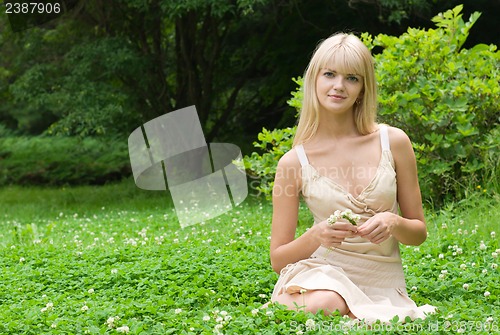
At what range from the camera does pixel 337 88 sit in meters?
3.75

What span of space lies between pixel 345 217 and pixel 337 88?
0.70m

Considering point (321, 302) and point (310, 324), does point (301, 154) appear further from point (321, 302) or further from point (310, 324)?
point (310, 324)

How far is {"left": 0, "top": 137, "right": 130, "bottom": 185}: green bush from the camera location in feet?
64.2

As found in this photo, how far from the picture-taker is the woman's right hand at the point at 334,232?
347 centimetres

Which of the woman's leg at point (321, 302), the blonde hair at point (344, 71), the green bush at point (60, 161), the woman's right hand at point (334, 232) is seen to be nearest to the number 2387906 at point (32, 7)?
the green bush at point (60, 161)

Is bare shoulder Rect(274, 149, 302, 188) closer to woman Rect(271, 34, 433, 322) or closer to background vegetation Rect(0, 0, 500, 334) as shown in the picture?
woman Rect(271, 34, 433, 322)

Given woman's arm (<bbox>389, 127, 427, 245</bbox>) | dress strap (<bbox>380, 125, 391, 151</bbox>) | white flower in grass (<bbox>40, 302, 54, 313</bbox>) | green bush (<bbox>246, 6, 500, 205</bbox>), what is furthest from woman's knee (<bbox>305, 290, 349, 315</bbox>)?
green bush (<bbox>246, 6, 500, 205</bbox>)

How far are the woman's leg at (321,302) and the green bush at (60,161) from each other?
15519 mm

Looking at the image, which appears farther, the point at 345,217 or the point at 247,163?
the point at 247,163

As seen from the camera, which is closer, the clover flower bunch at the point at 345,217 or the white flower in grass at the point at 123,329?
the clover flower bunch at the point at 345,217

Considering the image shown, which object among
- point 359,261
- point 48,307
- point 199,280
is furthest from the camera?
point 199,280

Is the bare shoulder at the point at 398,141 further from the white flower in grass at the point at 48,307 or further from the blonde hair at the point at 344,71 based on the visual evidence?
the white flower in grass at the point at 48,307

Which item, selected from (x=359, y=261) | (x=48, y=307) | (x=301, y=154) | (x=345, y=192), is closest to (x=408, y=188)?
(x=345, y=192)

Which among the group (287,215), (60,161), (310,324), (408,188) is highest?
(408,188)
